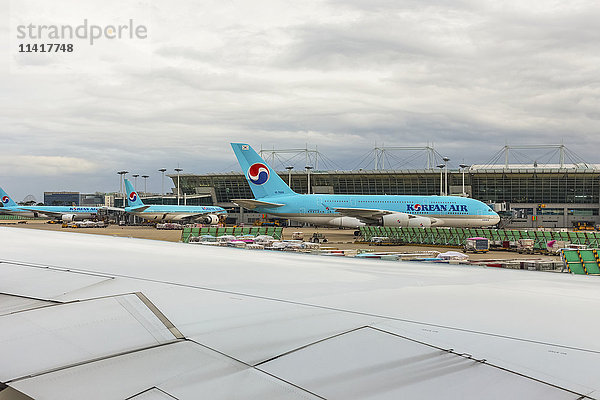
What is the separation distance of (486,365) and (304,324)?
1.30 m

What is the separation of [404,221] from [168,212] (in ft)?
152

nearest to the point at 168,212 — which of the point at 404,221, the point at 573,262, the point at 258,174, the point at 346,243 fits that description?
the point at 258,174

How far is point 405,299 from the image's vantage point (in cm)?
429

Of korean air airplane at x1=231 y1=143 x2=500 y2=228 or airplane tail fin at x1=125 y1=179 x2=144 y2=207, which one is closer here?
korean air airplane at x1=231 y1=143 x2=500 y2=228

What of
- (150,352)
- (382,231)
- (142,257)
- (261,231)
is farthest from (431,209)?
(150,352)

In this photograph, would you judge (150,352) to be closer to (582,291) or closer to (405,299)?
(405,299)

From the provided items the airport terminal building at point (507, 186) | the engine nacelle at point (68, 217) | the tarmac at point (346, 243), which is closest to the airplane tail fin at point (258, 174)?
the tarmac at point (346, 243)

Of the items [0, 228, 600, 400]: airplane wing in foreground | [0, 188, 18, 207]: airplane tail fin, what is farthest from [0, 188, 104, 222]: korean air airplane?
[0, 228, 600, 400]: airplane wing in foreground

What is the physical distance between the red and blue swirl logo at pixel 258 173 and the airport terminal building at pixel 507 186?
45.2 metres

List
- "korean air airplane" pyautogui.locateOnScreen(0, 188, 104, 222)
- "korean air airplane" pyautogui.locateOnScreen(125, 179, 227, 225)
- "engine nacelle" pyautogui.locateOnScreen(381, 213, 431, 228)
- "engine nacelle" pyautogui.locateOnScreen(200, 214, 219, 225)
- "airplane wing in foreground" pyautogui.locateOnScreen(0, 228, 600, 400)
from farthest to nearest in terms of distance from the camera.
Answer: "korean air airplane" pyautogui.locateOnScreen(0, 188, 104, 222) < "engine nacelle" pyautogui.locateOnScreen(200, 214, 219, 225) < "korean air airplane" pyautogui.locateOnScreen(125, 179, 227, 225) < "engine nacelle" pyautogui.locateOnScreen(381, 213, 431, 228) < "airplane wing in foreground" pyautogui.locateOnScreen(0, 228, 600, 400)

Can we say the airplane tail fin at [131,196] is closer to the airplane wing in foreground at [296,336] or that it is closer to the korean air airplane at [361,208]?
the korean air airplane at [361,208]

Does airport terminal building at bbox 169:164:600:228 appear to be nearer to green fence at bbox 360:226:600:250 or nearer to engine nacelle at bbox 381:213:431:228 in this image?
engine nacelle at bbox 381:213:431:228

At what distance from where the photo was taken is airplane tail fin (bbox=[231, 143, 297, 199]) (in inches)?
2115

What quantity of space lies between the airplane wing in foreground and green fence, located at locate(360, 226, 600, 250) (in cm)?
3860
